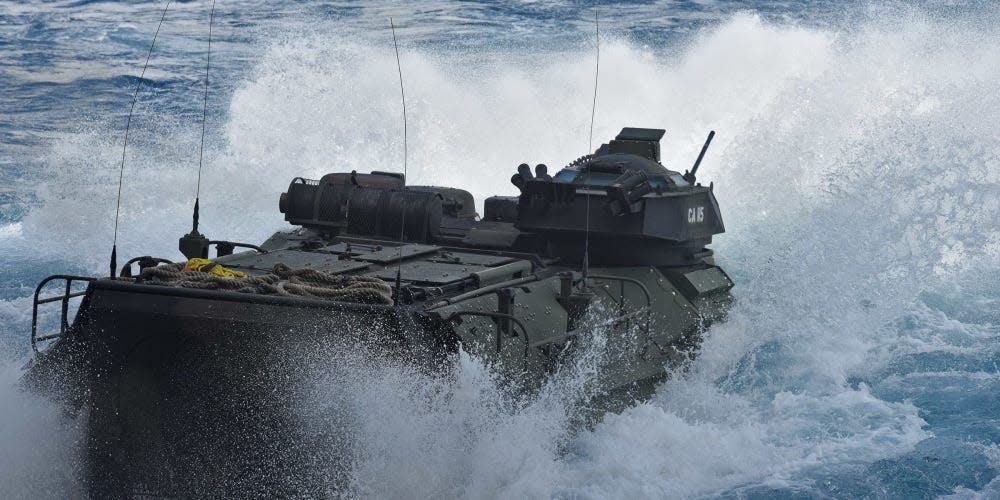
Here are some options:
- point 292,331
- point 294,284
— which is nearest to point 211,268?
point 294,284

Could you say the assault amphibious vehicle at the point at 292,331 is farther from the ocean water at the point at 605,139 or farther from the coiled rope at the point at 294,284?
the ocean water at the point at 605,139

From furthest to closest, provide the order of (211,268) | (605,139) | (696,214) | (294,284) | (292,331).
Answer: (605,139), (696,214), (211,268), (294,284), (292,331)

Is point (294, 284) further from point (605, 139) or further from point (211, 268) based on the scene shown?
point (605, 139)

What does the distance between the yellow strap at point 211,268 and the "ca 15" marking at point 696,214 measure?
390 centimetres

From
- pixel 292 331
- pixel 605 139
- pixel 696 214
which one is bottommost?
pixel 292 331

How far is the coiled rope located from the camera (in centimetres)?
845

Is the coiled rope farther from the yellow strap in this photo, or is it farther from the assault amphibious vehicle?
the yellow strap

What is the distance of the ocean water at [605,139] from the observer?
9062 millimetres

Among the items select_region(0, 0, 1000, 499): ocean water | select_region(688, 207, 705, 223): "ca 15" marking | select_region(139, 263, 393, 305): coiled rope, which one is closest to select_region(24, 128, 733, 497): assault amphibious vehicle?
select_region(139, 263, 393, 305): coiled rope

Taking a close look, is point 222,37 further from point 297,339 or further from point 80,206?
point 297,339

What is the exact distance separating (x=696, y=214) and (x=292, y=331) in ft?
14.6

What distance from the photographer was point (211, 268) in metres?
9.13

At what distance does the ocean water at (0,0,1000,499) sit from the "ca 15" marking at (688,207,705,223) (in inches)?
38.1

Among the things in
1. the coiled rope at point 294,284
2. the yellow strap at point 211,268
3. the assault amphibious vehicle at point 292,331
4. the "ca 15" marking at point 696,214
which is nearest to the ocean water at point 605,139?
the assault amphibious vehicle at point 292,331
